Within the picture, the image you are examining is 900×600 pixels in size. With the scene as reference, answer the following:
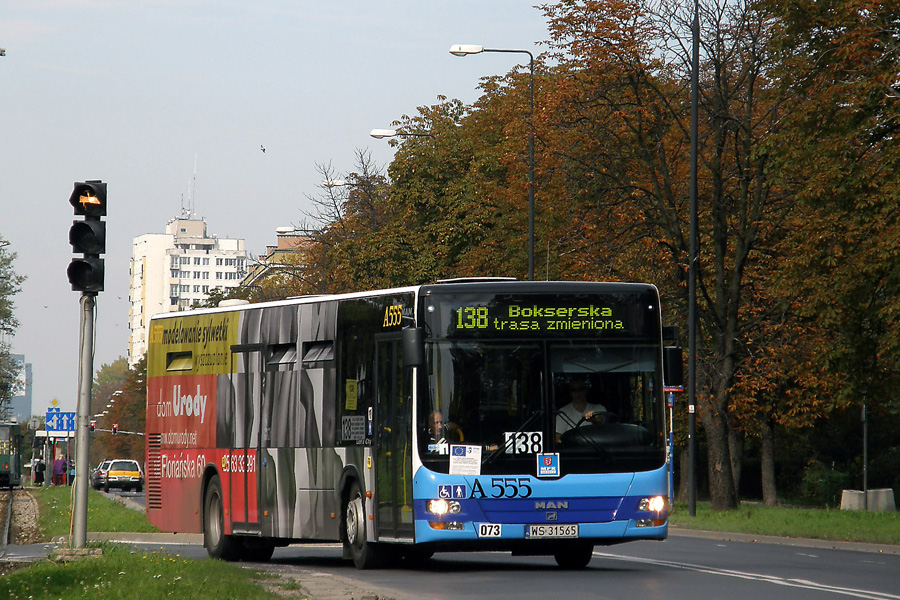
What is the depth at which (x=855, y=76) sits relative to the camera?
1164 inches

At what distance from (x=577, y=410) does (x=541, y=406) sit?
39 centimetres

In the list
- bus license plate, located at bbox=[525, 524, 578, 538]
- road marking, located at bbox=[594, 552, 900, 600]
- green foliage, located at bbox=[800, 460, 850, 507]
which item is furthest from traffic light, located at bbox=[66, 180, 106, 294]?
green foliage, located at bbox=[800, 460, 850, 507]

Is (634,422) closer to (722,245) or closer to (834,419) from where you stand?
(722,245)

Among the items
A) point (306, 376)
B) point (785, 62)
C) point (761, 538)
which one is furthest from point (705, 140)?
point (306, 376)

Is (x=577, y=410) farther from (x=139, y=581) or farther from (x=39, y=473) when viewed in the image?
(x=39, y=473)

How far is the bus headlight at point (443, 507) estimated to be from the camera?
53.3 feet

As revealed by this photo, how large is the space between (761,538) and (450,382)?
13591mm

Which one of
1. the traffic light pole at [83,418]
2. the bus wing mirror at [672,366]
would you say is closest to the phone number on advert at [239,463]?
the traffic light pole at [83,418]

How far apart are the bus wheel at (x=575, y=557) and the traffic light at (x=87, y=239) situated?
5865 millimetres

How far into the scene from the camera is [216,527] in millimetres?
21297

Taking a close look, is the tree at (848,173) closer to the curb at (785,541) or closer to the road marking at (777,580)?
the curb at (785,541)

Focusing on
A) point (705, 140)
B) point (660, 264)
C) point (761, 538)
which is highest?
point (705, 140)

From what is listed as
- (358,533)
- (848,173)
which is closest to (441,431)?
(358,533)

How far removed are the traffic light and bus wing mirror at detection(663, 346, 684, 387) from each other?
596 cm
